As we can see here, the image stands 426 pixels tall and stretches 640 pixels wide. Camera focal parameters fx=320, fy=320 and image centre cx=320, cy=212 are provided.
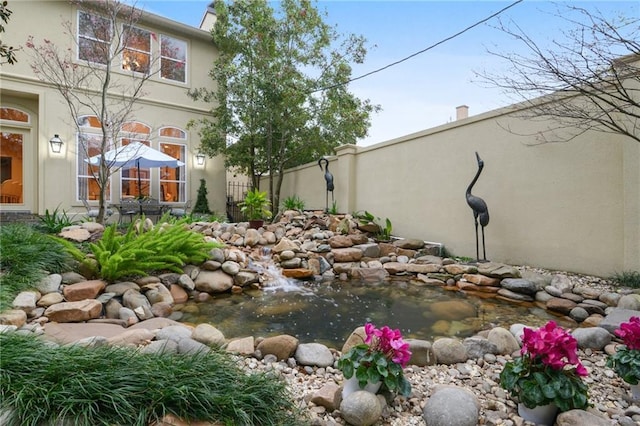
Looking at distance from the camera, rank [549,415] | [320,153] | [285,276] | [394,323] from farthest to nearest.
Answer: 1. [320,153]
2. [285,276]
3. [394,323]
4. [549,415]

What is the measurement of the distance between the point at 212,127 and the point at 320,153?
337 centimetres

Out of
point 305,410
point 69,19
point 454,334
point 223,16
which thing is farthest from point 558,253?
point 69,19

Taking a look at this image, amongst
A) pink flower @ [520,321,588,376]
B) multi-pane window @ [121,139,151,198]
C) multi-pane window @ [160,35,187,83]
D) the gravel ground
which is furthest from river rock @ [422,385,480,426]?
multi-pane window @ [160,35,187,83]

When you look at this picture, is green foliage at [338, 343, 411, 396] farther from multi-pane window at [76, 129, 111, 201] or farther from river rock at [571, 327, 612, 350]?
multi-pane window at [76, 129, 111, 201]

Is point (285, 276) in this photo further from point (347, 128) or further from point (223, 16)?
point (223, 16)

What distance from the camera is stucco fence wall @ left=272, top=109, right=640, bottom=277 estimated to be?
3.85m

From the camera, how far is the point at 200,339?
2.35 metres

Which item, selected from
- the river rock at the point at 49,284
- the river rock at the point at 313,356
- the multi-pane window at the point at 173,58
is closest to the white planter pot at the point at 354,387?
the river rock at the point at 313,356

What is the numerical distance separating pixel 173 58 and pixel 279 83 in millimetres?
3851

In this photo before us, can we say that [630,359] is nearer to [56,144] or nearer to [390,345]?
[390,345]

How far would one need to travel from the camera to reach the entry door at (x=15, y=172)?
8125 millimetres

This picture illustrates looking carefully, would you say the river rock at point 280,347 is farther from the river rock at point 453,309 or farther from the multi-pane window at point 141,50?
the multi-pane window at point 141,50

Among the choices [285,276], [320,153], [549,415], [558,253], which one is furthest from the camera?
[320,153]

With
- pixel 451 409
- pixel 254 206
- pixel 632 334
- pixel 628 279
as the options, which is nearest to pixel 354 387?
pixel 451 409
